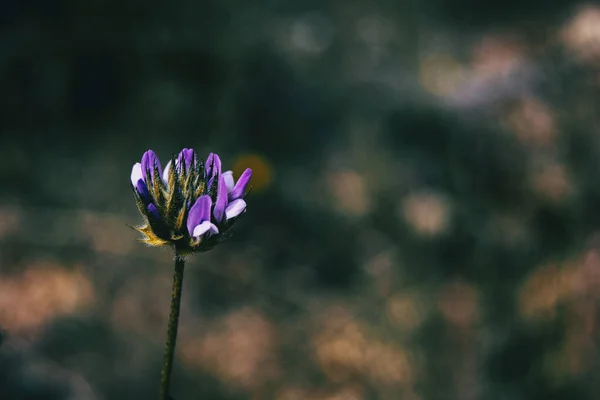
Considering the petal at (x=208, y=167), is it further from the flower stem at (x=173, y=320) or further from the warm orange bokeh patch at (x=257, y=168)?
the warm orange bokeh patch at (x=257, y=168)

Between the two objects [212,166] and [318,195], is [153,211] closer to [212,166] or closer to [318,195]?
[212,166]

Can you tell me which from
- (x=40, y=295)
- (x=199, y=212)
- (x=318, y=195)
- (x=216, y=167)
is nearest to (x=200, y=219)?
(x=199, y=212)

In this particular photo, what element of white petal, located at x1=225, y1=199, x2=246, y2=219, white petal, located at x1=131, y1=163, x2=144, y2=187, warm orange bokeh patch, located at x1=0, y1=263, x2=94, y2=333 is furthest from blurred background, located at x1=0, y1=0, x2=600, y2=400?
white petal, located at x1=225, y1=199, x2=246, y2=219

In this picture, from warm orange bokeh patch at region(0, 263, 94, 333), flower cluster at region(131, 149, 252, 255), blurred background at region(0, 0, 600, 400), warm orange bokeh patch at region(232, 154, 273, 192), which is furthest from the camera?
warm orange bokeh patch at region(232, 154, 273, 192)

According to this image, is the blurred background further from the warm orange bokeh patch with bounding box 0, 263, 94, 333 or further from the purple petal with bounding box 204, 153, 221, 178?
the purple petal with bounding box 204, 153, 221, 178

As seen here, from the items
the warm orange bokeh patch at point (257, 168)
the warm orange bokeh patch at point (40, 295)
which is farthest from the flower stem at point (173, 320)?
the warm orange bokeh patch at point (257, 168)

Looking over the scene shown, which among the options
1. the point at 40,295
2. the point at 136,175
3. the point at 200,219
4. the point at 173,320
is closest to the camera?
the point at 173,320
